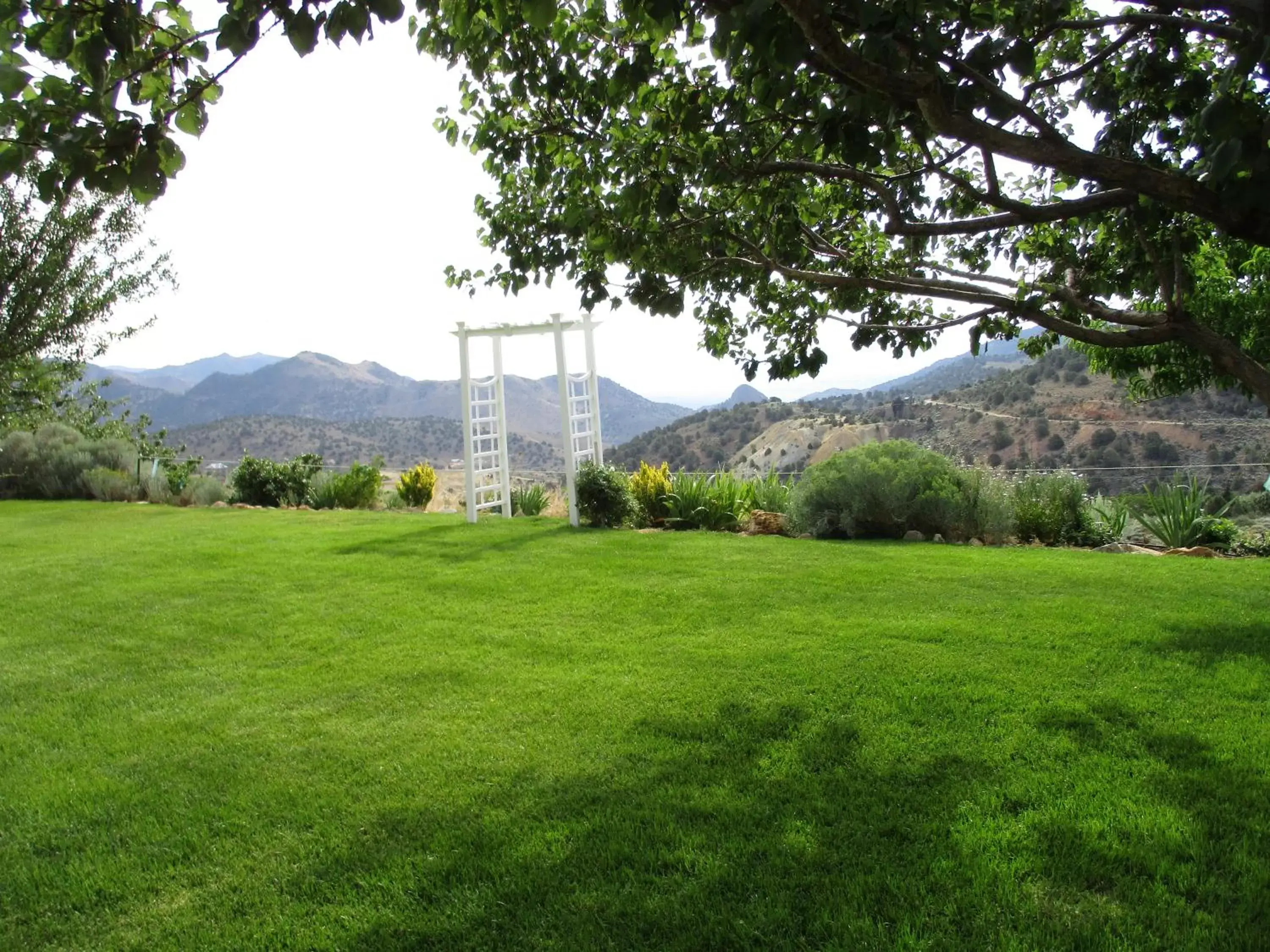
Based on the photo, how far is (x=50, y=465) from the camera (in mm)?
14812

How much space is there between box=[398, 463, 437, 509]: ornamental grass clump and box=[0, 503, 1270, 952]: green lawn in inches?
293

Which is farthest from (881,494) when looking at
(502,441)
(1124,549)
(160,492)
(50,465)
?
(50,465)

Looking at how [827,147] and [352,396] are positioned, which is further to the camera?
[352,396]

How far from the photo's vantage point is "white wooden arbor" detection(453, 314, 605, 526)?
35.4 feet

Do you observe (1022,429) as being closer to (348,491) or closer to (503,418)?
(503,418)

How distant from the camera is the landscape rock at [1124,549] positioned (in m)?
7.84

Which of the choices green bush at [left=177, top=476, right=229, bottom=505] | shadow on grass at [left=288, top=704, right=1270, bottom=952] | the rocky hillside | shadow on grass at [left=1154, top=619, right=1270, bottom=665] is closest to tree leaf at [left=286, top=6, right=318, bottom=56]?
shadow on grass at [left=288, top=704, right=1270, bottom=952]

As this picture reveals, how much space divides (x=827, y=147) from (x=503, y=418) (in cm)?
1030

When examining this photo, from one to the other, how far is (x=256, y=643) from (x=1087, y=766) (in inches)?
182

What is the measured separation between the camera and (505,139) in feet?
13.6

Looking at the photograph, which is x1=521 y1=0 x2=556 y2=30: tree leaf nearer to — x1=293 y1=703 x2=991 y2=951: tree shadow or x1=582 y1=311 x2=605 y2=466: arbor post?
x1=293 y1=703 x2=991 y2=951: tree shadow

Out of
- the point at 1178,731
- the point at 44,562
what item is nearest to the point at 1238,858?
the point at 1178,731

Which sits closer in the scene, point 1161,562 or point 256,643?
point 256,643

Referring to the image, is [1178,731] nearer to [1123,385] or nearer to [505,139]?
[505,139]
